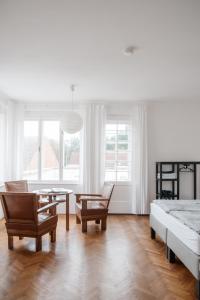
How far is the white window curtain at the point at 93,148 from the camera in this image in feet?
18.2

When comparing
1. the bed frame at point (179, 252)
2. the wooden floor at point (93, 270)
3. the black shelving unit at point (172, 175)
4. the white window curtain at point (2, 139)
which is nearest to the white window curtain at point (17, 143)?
the white window curtain at point (2, 139)

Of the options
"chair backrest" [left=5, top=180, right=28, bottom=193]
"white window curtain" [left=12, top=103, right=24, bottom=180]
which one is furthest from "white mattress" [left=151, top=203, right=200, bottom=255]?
"white window curtain" [left=12, top=103, right=24, bottom=180]

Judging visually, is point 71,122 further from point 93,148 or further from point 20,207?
point 20,207

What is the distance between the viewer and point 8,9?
84.6 inches

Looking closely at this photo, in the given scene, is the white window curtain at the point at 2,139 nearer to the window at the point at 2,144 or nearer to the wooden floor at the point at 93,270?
the window at the point at 2,144

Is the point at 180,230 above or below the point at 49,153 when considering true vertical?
below

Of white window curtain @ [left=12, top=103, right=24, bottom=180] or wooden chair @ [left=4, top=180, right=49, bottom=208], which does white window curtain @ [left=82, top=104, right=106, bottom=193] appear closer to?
wooden chair @ [left=4, top=180, right=49, bottom=208]

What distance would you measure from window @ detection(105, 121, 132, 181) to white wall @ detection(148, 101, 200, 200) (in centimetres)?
52

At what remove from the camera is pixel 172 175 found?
539 cm

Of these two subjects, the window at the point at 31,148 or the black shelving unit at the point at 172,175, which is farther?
the window at the point at 31,148

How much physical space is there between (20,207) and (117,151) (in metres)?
2.98

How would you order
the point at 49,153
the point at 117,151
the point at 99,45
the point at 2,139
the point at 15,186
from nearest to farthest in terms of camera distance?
the point at 99,45 < the point at 15,186 < the point at 2,139 < the point at 117,151 < the point at 49,153

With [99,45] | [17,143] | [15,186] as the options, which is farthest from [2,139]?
[99,45]

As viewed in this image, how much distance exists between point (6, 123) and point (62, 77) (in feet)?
6.89
